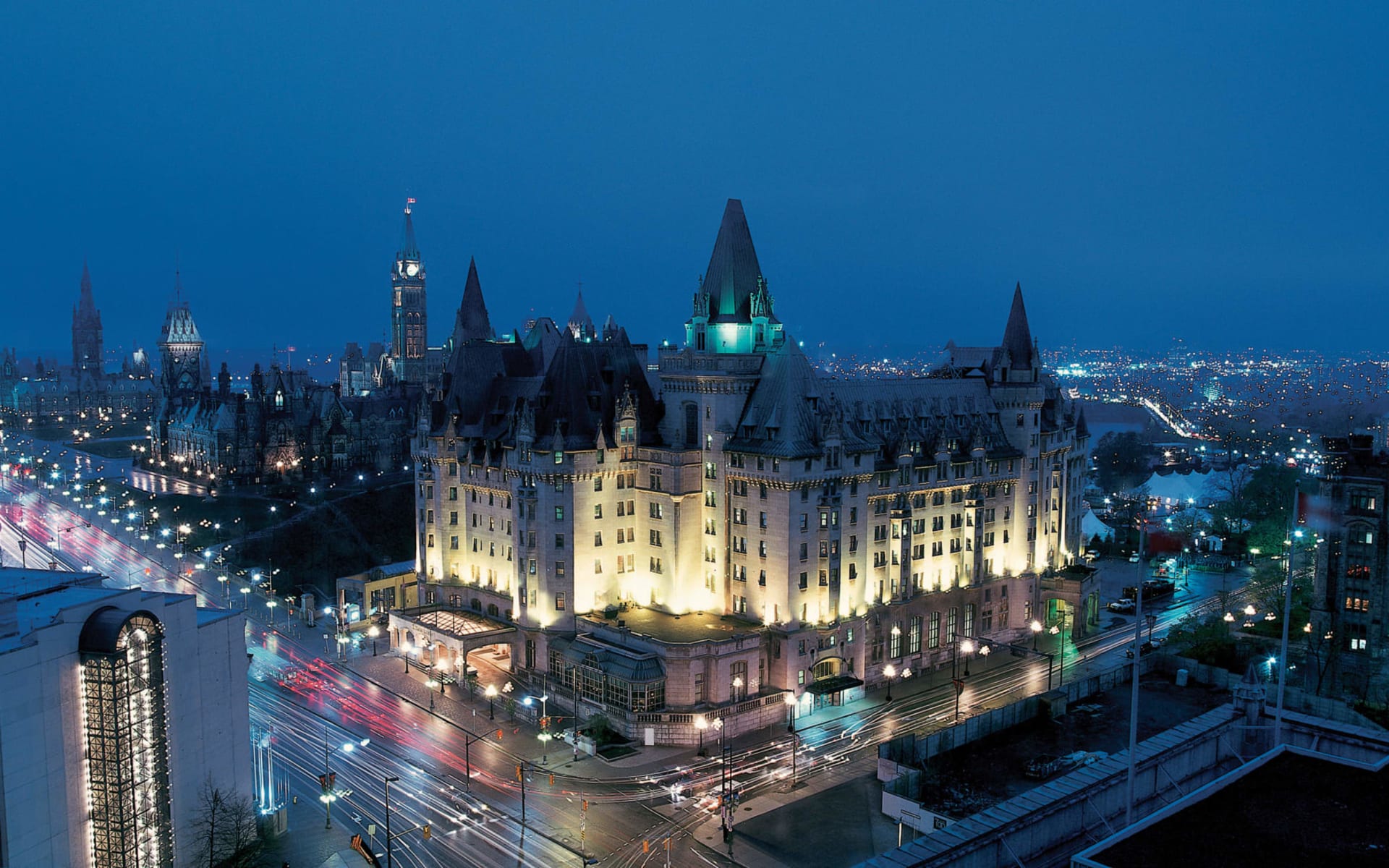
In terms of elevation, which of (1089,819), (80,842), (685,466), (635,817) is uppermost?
(685,466)

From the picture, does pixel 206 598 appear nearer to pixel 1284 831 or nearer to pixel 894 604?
pixel 894 604

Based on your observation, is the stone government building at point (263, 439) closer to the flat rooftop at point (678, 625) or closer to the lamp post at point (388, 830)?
the flat rooftop at point (678, 625)

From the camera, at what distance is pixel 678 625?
87812mm

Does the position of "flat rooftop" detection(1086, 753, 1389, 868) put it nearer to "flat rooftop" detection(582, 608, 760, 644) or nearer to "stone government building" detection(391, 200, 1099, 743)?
"stone government building" detection(391, 200, 1099, 743)

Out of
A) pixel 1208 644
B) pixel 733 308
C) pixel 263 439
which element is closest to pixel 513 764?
pixel 733 308

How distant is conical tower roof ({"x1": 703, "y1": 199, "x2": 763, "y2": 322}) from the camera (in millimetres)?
96625

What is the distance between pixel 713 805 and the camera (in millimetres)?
65938

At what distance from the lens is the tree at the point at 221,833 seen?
2143 inches

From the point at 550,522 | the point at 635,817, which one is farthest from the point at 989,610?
the point at 635,817

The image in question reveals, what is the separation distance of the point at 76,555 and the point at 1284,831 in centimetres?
14137

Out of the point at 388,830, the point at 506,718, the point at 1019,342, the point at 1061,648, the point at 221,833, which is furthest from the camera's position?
the point at 1019,342

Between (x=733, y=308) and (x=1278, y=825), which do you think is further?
(x=733, y=308)

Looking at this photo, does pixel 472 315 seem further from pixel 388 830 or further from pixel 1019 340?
pixel 388 830

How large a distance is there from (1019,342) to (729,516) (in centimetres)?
3927
